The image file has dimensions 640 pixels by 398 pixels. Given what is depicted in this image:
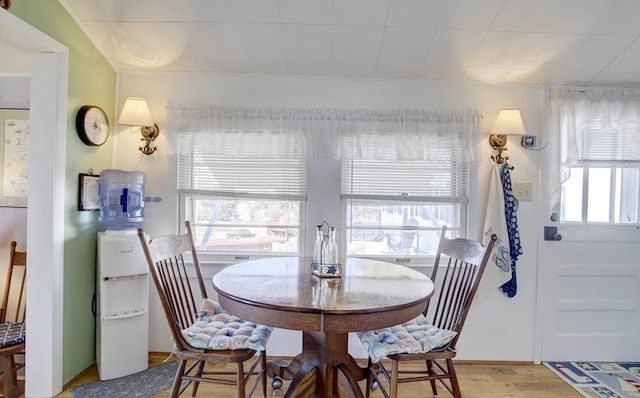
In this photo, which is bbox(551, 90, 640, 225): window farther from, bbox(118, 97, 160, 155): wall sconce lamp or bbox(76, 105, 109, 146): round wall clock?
bbox(76, 105, 109, 146): round wall clock

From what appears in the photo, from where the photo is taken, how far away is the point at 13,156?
235cm

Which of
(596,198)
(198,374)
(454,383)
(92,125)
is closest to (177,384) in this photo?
(198,374)

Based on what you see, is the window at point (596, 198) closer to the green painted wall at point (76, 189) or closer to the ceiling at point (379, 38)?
the ceiling at point (379, 38)

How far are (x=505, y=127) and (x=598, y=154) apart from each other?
80 cm

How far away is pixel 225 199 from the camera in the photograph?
2514 mm

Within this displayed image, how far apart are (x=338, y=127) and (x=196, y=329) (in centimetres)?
155

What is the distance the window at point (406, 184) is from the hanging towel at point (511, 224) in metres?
0.26

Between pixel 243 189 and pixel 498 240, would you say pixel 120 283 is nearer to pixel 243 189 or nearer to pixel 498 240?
pixel 243 189

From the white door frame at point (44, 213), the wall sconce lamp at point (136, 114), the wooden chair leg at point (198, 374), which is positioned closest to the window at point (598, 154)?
the wooden chair leg at point (198, 374)

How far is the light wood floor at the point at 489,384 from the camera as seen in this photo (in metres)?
2.06

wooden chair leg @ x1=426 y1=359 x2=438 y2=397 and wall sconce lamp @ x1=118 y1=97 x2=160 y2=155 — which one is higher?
wall sconce lamp @ x1=118 y1=97 x2=160 y2=155

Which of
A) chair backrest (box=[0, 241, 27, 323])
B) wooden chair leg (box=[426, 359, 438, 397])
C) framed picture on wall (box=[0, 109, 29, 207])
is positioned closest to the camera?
wooden chair leg (box=[426, 359, 438, 397])

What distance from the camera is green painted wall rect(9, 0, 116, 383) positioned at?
1.96 m

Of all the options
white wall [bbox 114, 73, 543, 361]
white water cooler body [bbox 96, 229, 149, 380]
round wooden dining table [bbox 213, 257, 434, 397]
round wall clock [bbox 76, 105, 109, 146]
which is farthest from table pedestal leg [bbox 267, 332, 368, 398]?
round wall clock [bbox 76, 105, 109, 146]
